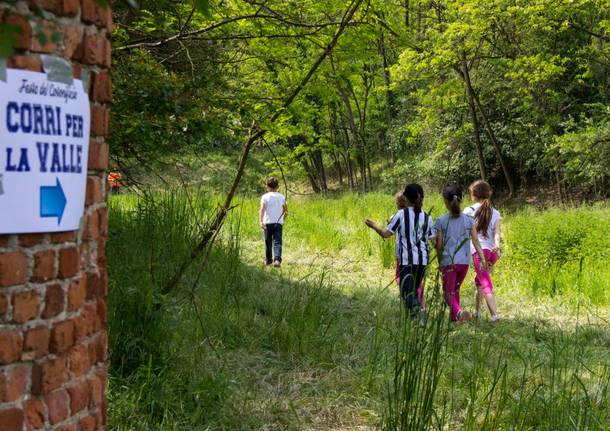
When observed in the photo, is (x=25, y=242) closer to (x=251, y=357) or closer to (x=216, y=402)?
(x=216, y=402)

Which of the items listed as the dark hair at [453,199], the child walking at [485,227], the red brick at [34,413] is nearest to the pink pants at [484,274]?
the child walking at [485,227]

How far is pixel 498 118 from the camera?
22969 millimetres

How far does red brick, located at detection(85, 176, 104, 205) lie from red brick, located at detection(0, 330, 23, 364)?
1.79 ft

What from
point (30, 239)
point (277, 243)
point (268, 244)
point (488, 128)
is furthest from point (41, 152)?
point (488, 128)

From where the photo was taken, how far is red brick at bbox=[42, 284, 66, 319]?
2.04m

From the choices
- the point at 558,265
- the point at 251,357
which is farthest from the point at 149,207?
the point at 558,265

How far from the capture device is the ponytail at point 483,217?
7406 mm

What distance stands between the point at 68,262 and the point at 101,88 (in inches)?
25.7

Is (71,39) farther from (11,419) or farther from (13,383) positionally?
(11,419)

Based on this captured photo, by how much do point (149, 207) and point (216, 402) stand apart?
8.98 feet

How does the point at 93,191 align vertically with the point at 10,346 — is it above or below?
above

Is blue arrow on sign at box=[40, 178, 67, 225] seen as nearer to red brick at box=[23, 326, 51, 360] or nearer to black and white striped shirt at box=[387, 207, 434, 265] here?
red brick at box=[23, 326, 51, 360]

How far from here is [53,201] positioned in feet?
6.68

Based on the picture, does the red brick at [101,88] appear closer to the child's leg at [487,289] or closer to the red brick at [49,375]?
the red brick at [49,375]
